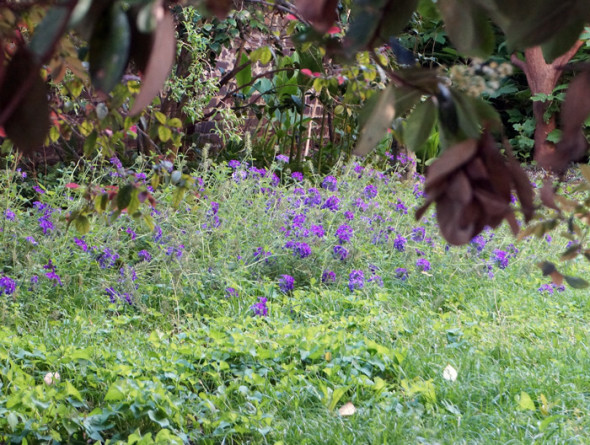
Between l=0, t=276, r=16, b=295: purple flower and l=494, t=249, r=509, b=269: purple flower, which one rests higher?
l=494, t=249, r=509, b=269: purple flower

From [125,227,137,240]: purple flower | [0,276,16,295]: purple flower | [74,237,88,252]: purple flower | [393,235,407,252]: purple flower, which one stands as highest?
[393,235,407,252]: purple flower

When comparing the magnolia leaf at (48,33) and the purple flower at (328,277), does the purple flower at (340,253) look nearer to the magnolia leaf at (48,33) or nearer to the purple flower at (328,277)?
the purple flower at (328,277)

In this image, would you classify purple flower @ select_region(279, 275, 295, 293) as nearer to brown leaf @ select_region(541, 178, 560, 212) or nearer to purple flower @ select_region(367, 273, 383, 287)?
purple flower @ select_region(367, 273, 383, 287)

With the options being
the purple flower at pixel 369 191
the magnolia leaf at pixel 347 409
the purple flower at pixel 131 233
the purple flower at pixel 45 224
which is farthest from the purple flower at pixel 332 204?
the magnolia leaf at pixel 347 409

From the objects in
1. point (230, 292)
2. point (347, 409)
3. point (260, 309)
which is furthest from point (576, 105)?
point (230, 292)

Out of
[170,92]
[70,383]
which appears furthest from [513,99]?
[70,383]

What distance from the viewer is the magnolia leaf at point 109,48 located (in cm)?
44

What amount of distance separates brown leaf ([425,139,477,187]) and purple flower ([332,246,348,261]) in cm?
326

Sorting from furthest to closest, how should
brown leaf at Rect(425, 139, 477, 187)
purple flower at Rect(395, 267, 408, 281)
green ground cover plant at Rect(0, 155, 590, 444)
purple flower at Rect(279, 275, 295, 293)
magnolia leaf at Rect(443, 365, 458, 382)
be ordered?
1. purple flower at Rect(395, 267, 408, 281)
2. purple flower at Rect(279, 275, 295, 293)
3. magnolia leaf at Rect(443, 365, 458, 382)
4. green ground cover plant at Rect(0, 155, 590, 444)
5. brown leaf at Rect(425, 139, 477, 187)

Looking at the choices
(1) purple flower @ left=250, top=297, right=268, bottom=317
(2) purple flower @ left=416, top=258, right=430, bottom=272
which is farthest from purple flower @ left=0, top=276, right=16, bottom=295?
(2) purple flower @ left=416, top=258, right=430, bottom=272

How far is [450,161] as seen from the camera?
0.50m

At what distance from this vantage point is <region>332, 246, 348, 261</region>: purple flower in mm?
3768

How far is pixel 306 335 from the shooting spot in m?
2.70

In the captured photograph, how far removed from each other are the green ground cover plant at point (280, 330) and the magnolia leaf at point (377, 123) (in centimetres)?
127
